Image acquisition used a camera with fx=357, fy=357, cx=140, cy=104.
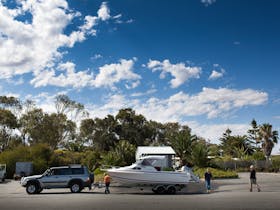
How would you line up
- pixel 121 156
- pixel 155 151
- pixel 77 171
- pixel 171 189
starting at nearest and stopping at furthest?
pixel 171 189
pixel 77 171
pixel 121 156
pixel 155 151

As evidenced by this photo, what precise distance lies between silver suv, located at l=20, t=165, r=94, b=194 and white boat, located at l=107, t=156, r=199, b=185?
181 centimetres

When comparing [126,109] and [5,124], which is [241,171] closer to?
[126,109]

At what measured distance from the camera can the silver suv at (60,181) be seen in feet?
76.0

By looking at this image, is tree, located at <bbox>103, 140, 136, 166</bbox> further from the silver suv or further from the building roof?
the silver suv

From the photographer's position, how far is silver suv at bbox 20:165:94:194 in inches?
912

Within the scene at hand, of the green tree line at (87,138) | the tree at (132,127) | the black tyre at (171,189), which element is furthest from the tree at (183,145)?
the tree at (132,127)

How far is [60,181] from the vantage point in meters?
23.4

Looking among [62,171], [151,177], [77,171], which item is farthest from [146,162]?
[62,171]

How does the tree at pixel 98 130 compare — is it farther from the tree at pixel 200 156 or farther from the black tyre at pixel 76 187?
the black tyre at pixel 76 187

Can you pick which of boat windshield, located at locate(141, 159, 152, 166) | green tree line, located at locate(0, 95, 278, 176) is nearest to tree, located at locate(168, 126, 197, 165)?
green tree line, located at locate(0, 95, 278, 176)

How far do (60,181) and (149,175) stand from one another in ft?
19.3

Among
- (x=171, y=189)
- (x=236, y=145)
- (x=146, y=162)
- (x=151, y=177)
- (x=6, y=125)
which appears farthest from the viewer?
(x=236, y=145)

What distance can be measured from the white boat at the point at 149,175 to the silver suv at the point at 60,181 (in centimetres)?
181

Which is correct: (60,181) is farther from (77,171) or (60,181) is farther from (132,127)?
(132,127)
